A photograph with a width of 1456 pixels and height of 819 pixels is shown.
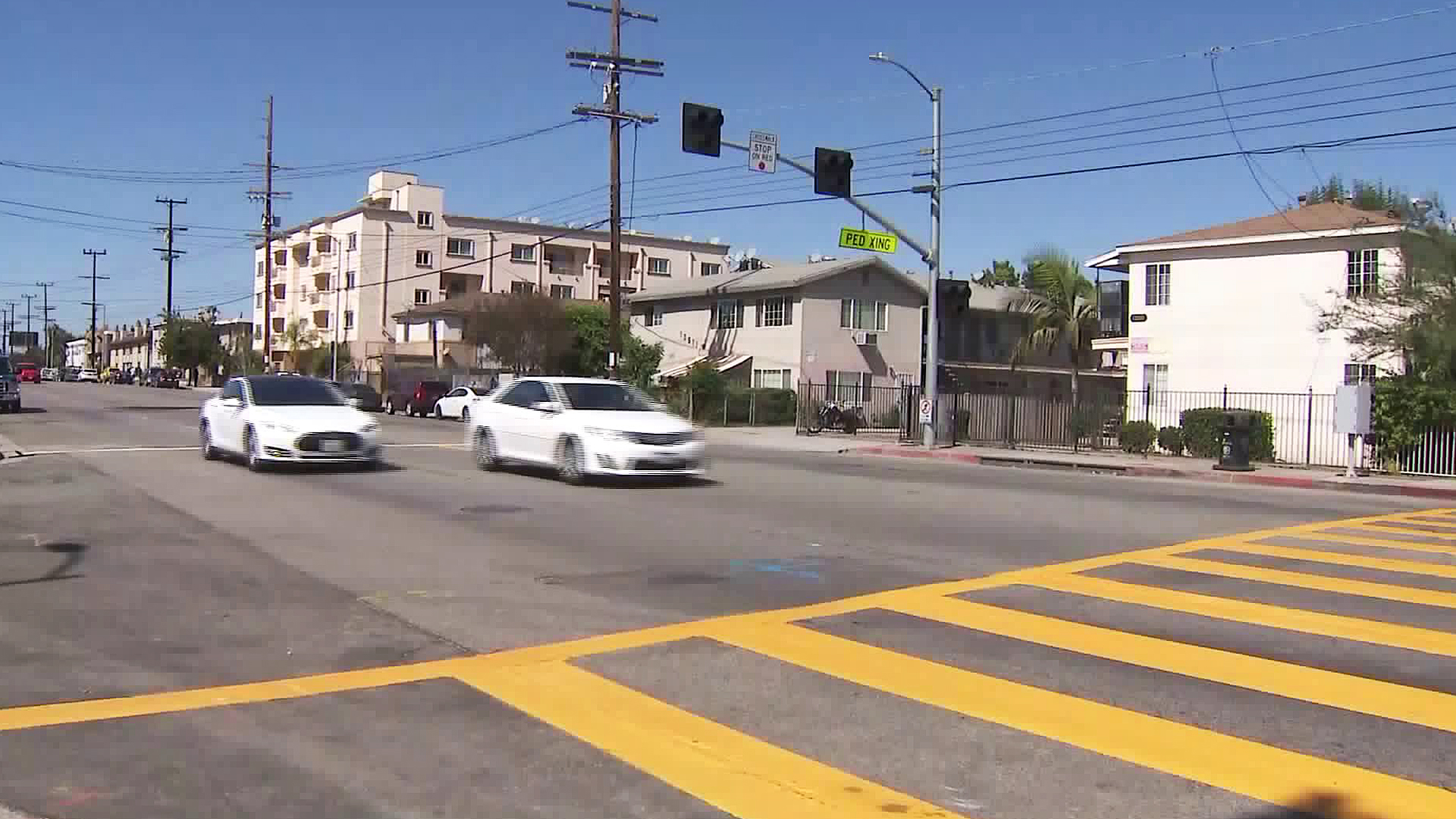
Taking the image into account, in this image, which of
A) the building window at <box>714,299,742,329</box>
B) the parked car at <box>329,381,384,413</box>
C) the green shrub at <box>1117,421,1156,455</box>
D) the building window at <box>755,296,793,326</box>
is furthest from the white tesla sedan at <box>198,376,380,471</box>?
the building window at <box>714,299,742,329</box>

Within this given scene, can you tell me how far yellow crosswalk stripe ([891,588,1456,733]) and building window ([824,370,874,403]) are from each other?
30.7m

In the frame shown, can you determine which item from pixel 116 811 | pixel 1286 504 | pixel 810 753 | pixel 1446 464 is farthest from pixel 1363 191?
pixel 116 811

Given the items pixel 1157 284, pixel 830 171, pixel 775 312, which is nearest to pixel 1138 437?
pixel 1157 284

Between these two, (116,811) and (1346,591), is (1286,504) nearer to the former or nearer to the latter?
(1346,591)

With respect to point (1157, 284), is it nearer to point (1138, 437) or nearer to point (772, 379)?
point (1138, 437)

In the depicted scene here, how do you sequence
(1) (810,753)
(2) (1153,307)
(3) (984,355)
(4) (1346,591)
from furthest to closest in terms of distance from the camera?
(3) (984,355)
(2) (1153,307)
(4) (1346,591)
(1) (810,753)

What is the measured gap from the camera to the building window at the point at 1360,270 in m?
28.9

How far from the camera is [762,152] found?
2422 cm

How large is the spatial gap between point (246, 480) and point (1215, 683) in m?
13.7

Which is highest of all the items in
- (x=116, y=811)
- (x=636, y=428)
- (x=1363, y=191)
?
(x=1363, y=191)

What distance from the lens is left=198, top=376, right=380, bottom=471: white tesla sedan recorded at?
1733cm

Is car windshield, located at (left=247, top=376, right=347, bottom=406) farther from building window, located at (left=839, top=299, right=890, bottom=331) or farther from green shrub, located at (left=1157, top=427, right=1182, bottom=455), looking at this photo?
building window, located at (left=839, top=299, right=890, bottom=331)

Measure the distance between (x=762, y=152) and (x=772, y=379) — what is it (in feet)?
74.7

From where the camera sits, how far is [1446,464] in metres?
24.0
